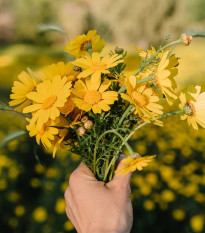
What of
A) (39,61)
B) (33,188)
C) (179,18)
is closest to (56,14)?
(39,61)

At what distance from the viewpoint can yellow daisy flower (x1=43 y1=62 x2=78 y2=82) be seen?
58cm

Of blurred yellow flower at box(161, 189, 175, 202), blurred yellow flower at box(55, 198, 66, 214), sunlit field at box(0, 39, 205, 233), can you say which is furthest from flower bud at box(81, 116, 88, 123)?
blurred yellow flower at box(161, 189, 175, 202)

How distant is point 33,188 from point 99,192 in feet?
4.34

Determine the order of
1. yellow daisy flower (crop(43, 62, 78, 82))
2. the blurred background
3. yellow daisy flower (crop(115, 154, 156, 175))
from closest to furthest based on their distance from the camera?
yellow daisy flower (crop(115, 154, 156, 175)) → yellow daisy flower (crop(43, 62, 78, 82)) → the blurred background

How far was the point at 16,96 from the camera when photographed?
24.3 inches

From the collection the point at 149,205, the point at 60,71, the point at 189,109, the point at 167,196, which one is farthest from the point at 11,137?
the point at 167,196

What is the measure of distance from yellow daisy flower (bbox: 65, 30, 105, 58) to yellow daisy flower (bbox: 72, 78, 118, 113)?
11cm

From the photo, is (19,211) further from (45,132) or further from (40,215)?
(45,132)

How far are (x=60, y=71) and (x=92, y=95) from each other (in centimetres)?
10

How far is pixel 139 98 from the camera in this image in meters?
0.56

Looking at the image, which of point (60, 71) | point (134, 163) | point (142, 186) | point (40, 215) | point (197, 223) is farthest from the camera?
point (142, 186)

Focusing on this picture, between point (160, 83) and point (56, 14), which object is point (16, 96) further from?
point (56, 14)

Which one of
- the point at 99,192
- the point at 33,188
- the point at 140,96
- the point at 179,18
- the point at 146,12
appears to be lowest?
the point at 179,18

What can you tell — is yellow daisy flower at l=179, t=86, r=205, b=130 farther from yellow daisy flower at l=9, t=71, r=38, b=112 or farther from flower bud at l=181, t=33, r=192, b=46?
yellow daisy flower at l=9, t=71, r=38, b=112
